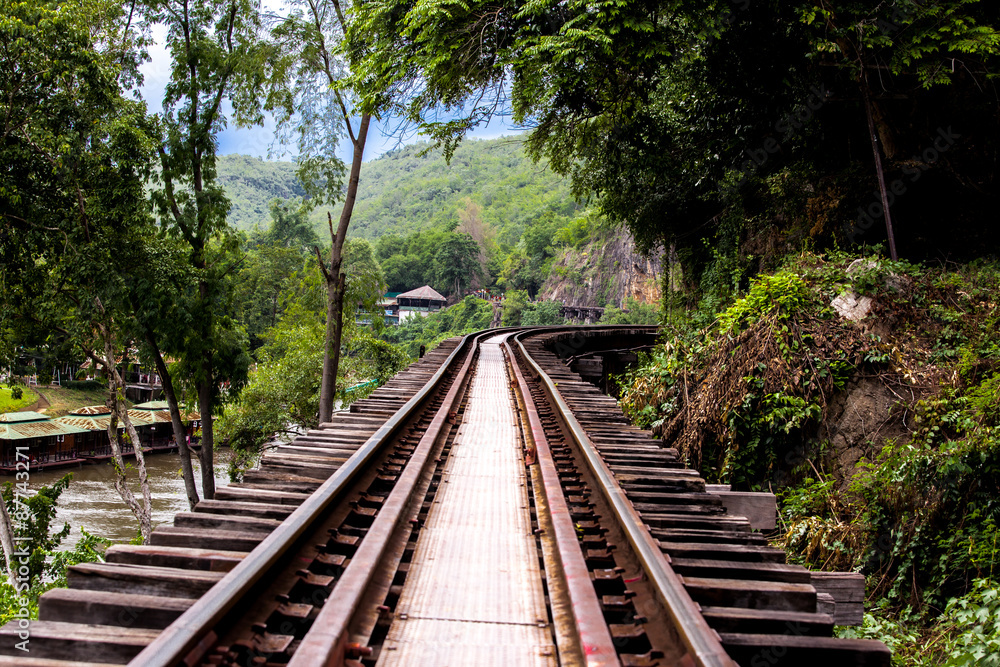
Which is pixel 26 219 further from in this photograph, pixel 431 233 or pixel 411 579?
pixel 431 233

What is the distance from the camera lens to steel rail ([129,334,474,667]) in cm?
162

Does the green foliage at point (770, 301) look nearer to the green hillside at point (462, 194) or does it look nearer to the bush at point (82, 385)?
the bush at point (82, 385)

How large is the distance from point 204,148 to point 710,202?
13399 mm

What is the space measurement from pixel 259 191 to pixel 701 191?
161716 mm

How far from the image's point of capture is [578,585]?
2.47 m

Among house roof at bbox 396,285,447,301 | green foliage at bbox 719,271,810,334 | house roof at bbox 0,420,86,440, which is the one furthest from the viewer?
house roof at bbox 396,285,447,301

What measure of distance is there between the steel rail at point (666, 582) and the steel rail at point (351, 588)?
1.15 meters

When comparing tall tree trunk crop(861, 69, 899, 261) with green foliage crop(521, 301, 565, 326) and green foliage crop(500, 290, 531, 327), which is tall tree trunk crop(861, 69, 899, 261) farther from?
green foliage crop(500, 290, 531, 327)

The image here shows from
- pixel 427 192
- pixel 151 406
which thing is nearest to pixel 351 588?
pixel 151 406

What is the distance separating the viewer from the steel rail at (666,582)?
1.80m

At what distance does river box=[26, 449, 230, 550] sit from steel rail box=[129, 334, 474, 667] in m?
16.5

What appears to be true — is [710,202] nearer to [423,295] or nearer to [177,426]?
[177,426]

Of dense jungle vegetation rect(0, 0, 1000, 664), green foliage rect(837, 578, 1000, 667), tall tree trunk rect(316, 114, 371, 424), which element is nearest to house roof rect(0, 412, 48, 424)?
dense jungle vegetation rect(0, 0, 1000, 664)

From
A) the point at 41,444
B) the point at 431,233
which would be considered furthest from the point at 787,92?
the point at 431,233
